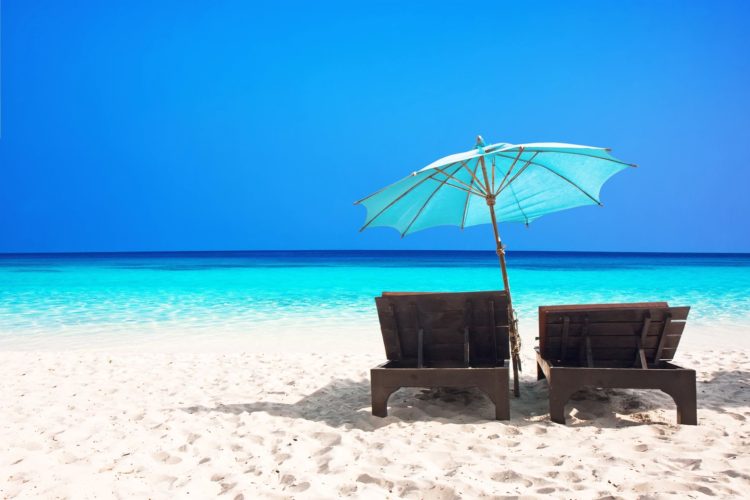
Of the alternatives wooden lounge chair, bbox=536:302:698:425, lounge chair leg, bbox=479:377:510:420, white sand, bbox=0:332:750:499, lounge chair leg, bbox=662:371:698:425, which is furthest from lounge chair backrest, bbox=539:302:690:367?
lounge chair leg, bbox=479:377:510:420

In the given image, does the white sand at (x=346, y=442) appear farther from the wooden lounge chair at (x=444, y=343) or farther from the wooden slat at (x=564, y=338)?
the wooden slat at (x=564, y=338)

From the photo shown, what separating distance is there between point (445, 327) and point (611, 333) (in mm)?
1351

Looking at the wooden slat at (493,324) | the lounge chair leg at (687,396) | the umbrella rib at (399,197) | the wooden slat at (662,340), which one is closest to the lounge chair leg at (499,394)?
the wooden slat at (493,324)

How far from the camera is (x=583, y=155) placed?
487cm

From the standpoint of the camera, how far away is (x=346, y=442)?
3658 mm

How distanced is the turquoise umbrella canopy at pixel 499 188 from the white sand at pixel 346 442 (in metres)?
1.84

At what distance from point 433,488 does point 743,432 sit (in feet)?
8.13

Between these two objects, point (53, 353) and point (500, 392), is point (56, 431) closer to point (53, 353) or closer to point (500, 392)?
point (500, 392)

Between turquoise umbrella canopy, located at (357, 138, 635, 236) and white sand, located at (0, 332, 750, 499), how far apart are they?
1.84 m

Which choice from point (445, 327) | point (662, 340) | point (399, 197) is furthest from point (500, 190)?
point (662, 340)

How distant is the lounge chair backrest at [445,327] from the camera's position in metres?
4.39

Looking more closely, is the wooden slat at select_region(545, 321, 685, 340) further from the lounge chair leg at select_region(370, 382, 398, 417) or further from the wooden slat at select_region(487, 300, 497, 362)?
the lounge chair leg at select_region(370, 382, 398, 417)

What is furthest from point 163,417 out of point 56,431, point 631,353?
point 631,353

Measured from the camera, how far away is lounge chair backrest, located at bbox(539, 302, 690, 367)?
4.19 meters
